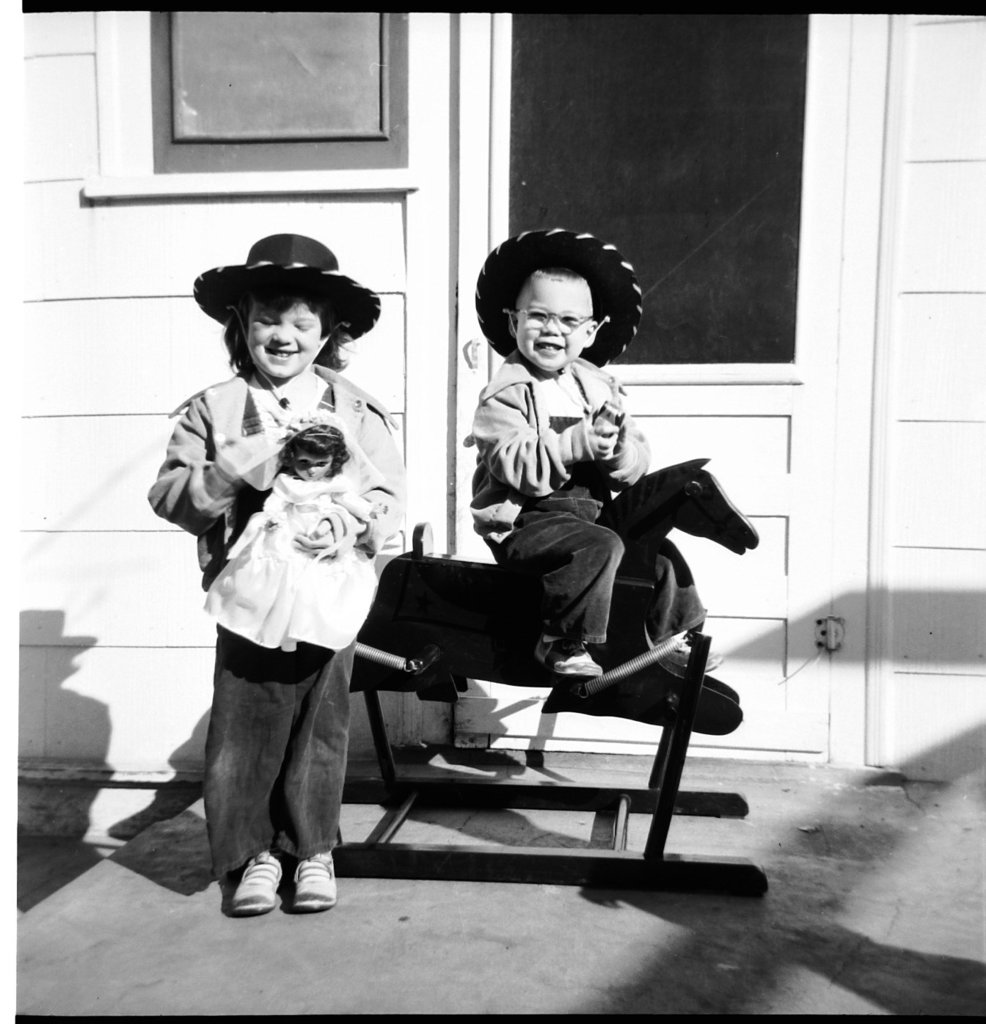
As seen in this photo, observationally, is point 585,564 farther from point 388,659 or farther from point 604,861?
point 604,861

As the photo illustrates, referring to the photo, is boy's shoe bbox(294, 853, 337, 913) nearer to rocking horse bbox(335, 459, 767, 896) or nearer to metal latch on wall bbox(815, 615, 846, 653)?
rocking horse bbox(335, 459, 767, 896)

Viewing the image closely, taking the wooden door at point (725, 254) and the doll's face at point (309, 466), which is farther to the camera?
the wooden door at point (725, 254)

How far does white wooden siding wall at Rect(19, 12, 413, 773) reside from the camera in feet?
9.16

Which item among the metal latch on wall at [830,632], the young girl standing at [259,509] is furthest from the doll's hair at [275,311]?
the metal latch on wall at [830,632]

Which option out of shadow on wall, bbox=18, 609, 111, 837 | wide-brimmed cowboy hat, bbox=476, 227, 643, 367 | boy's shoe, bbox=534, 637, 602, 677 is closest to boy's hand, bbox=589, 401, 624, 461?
wide-brimmed cowboy hat, bbox=476, 227, 643, 367

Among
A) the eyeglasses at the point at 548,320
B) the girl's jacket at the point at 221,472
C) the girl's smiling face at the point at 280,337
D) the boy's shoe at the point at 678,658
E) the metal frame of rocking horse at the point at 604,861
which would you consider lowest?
the metal frame of rocking horse at the point at 604,861

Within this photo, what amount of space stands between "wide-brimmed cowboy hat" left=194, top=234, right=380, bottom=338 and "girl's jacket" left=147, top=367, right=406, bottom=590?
0.17m

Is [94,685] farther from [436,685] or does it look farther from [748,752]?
[748,752]

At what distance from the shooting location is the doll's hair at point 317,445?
1812 millimetres

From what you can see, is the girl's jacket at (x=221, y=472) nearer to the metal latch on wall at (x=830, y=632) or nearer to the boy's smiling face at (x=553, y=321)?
the boy's smiling face at (x=553, y=321)

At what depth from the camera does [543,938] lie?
176 cm

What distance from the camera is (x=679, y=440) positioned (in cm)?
274

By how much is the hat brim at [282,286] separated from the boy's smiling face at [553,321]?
1.09ft

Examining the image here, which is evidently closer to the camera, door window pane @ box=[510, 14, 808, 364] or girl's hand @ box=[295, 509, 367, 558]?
girl's hand @ box=[295, 509, 367, 558]
